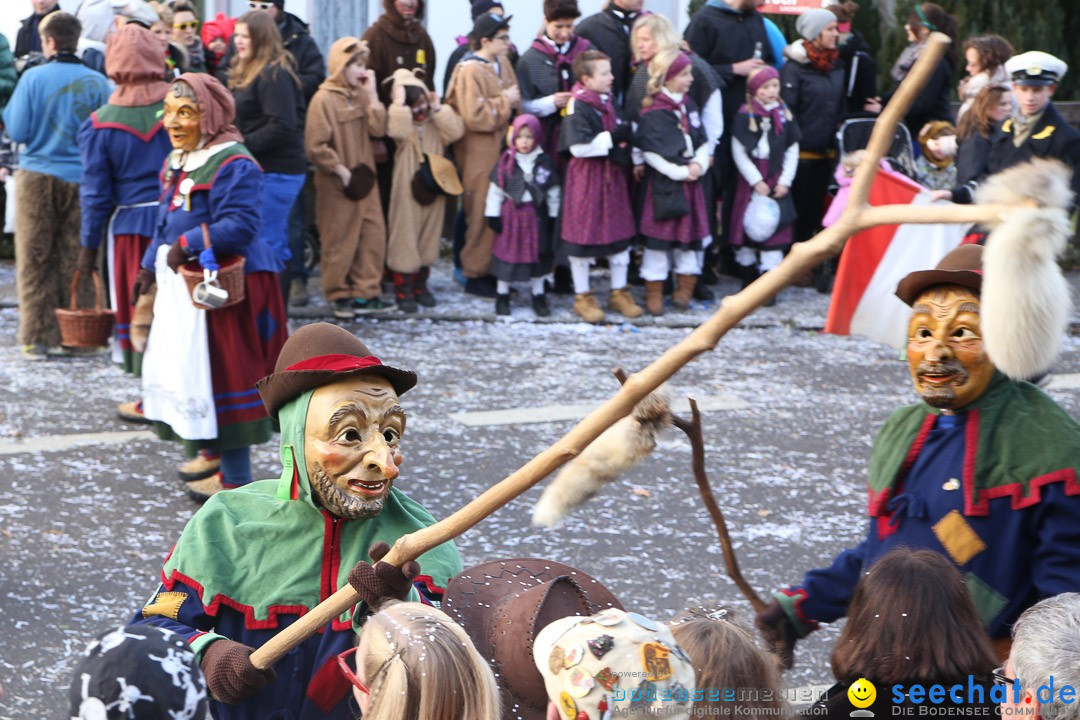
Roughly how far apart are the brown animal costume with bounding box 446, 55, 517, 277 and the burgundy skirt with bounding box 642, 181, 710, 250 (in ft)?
3.72

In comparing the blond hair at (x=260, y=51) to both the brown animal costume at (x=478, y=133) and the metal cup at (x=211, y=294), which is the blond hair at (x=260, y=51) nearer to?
the brown animal costume at (x=478, y=133)

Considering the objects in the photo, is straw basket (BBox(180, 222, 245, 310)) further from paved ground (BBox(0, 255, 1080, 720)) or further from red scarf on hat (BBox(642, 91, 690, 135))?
red scarf on hat (BBox(642, 91, 690, 135))

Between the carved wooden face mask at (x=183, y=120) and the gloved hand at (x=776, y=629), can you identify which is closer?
the gloved hand at (x=776, y=629)

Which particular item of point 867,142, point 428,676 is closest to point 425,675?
point 428,676

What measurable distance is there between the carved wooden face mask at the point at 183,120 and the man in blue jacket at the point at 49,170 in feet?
8.01

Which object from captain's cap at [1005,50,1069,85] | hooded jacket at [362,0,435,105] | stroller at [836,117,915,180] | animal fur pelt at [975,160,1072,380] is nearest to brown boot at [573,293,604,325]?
hooded jacket at [362,0,435,105]

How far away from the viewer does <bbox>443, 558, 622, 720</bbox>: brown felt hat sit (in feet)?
7.63

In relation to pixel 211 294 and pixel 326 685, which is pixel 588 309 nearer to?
pixel 211 294

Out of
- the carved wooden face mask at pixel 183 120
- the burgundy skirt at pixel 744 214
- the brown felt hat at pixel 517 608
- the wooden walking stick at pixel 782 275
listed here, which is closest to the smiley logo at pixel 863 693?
the brown felt hat at pixel 517 608

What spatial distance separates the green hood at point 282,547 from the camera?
8.85 ft

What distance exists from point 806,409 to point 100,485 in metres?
3.74

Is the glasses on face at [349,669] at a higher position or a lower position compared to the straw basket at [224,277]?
lower

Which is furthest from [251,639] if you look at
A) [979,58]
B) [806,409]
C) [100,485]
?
[979,58]

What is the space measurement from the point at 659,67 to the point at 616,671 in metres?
7.77
